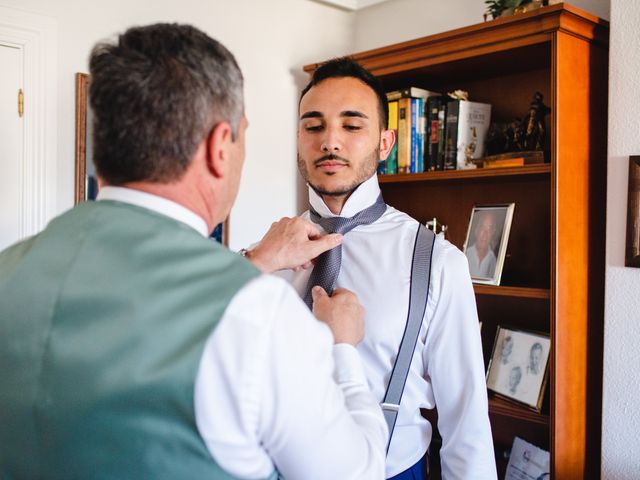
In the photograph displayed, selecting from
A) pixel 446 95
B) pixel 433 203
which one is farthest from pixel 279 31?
pixel 433 203

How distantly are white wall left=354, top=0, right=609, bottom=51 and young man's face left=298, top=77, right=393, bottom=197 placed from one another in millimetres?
1359

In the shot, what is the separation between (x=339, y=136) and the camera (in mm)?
1685

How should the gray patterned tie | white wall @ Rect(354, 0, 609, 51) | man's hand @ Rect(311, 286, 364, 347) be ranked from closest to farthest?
man's hand @ Rect(311, 286, 364, 347) < the gray patterned tie < white wall @ Rect(354, 0, 609, 51)

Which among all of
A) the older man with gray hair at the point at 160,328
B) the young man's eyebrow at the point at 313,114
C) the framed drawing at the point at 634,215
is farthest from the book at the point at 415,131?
the older man with gray hair at the point at 160,328

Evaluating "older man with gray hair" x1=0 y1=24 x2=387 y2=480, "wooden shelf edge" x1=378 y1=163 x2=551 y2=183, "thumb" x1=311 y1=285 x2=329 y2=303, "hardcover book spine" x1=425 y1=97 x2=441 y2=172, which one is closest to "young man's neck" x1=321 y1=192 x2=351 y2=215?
"thumb" x1=311 y1=285 x2=329 y2=303

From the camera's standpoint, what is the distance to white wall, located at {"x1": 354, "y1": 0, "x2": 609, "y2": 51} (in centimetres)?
291

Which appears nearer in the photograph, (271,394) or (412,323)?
(271,394)

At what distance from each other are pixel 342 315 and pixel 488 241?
1546 mm

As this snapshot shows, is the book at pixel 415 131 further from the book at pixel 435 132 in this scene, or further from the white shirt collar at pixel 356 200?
the white shirt collar at pixel 356 200

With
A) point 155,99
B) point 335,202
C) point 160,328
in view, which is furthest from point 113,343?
point 335,202

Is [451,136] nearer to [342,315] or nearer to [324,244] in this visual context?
[324,244]

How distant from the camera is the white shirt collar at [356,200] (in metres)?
1.67

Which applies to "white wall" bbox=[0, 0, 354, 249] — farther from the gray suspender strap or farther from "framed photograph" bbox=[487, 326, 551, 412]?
the gray suspender strap

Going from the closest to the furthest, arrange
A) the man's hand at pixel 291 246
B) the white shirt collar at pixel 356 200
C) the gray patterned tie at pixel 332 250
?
the man's hand at pixel 291 246 → the gray patterned tie at pixel 332 250 → the white shirt collar at pixel 356 200
